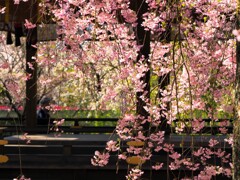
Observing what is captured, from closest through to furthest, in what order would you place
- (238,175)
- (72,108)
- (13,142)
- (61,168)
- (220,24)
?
(238,175), (220,24), (61,168), (13,142), (72,108)

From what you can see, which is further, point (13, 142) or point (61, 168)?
point (13, 142)

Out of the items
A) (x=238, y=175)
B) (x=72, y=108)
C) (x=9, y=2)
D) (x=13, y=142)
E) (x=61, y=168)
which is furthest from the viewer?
(x=72, y=108)

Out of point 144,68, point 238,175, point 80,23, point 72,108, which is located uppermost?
point 80,23

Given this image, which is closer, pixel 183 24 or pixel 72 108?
pixel 183 24

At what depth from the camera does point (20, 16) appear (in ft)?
31.3

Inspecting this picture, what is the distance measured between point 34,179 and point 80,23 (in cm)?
305

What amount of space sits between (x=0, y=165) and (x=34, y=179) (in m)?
0.48

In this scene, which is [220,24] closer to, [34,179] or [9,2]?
[34,179]

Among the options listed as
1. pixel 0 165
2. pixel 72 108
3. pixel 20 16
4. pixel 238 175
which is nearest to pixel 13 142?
pixel 0 165

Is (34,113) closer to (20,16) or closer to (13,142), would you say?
(20,16)

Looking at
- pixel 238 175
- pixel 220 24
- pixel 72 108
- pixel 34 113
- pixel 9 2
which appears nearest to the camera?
pixel 238 175

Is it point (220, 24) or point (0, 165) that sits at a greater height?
point (220, 24)

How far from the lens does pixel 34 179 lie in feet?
25.0

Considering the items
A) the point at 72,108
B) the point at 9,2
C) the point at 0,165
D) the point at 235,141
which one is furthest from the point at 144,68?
the point at 72,108
